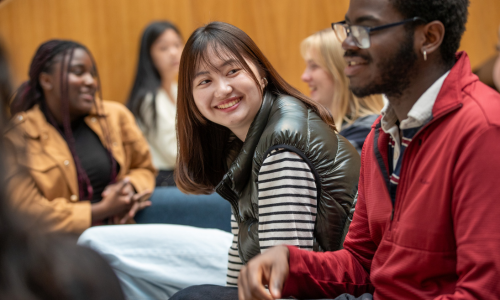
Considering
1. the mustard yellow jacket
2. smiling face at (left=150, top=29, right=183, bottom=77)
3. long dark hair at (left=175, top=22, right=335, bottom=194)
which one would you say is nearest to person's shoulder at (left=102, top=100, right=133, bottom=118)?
the mustard yellow jacket

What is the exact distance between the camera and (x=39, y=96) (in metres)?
2.45

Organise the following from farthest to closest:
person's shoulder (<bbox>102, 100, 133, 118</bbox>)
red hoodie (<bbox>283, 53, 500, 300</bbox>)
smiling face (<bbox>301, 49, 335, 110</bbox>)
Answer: person's shoulder (<bbox>102, 100, 133, 118</bbox>)
smiling face (<bbox>301, 49, 335, 110</bbox>)
red hoodie (<bbox>283, 53, 500, 300</bbox>)

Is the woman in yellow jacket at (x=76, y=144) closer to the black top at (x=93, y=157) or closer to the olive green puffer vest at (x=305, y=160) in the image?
the black top at (x=93, y=157)

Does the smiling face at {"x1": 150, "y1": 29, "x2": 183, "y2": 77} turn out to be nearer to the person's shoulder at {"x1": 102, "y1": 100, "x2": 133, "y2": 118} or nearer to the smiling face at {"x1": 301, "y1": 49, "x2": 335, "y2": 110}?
the person's shoulder at {"x1": 102, "y1": 100, "x2": 133, "y2": 118}

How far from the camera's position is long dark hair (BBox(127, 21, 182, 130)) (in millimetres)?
A: 3326

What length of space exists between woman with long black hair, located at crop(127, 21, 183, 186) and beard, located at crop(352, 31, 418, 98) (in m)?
2.09

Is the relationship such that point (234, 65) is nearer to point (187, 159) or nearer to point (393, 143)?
point (187, 159)

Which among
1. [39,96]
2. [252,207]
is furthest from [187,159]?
[39,96]

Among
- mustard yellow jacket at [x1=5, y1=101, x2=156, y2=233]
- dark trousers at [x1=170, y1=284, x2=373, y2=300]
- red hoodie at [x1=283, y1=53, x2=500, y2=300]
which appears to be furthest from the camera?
mustard yellow jacket at [x1=5, y1=101, x2=156, y2=233]

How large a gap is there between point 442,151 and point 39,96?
2119 millimetres

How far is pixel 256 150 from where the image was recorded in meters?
1.34

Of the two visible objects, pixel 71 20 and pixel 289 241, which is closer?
pixel 289 241

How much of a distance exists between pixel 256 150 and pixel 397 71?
0.50m

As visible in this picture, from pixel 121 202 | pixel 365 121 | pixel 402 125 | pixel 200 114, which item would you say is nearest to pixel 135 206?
pixel 121 202
